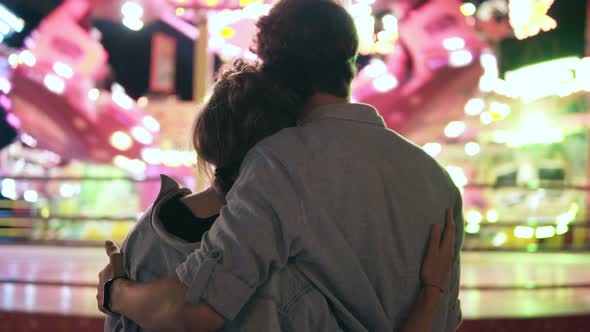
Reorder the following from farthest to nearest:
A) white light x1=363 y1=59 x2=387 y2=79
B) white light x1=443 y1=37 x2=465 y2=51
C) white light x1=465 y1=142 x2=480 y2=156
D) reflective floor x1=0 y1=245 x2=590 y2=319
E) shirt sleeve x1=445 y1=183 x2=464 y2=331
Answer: white light x1=465 y1=142 x2=480 y2=156, white light x1=363 y1=59 x2=387 y2=79, white light x1=443 y1=37 x2=465 y2=51, reflective floor x1=0 y1=245 x2=590 y2=319, shirt sleeve x1=445 y1=183 x2=464 y2=331

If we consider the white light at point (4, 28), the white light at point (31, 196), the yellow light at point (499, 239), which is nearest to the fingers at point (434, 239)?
the white light at point (4, 28)

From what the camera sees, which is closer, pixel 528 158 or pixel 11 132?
pixel 11 132

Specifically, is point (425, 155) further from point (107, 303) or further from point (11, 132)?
point (11, 132)

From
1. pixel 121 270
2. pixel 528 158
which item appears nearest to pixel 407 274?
pixel 121 270

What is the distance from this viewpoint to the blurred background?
11.6 feet

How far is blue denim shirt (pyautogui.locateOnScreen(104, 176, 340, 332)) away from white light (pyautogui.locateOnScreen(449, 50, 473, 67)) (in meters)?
4.27

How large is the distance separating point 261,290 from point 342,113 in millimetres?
264

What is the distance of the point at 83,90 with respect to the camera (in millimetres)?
5117

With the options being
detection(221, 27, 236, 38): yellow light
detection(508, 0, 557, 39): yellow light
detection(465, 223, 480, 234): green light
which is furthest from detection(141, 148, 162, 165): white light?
detection(508, 0, 557, 39): yellow light

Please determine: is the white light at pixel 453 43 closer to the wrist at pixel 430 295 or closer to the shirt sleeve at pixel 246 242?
the wrist at pixel 430 295

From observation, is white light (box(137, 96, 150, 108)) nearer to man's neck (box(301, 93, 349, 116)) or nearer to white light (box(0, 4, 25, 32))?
white light (box(0, 4, 25, 32))

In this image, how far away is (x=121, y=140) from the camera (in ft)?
17.3

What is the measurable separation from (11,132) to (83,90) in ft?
5.24

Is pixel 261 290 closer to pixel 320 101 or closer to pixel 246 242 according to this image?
pixel 246 242
